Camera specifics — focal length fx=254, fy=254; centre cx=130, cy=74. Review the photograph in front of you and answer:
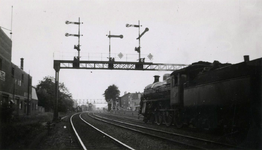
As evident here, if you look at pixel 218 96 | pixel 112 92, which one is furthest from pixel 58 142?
pixel 112 92

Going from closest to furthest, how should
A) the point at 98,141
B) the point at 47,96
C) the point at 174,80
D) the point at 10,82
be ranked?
1. the point at 98,141
2. the point at 174,80
3. the point at 10,82
4. the point at 47,96

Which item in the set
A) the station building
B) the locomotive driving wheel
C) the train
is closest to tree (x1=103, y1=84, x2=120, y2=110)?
the station building

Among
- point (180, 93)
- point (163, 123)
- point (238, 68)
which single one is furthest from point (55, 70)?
point (238, 68)

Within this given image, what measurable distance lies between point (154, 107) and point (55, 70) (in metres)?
10.3

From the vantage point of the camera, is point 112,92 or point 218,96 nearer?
point 218,96

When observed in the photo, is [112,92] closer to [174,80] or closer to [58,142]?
[174,80]

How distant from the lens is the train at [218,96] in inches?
370

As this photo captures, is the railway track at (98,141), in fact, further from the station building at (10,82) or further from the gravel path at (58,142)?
the station building at (10,82)

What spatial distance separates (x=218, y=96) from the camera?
11.3 meters

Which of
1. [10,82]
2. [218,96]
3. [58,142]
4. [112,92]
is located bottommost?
[58,142]

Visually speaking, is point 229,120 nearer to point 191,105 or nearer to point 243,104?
point 243,104

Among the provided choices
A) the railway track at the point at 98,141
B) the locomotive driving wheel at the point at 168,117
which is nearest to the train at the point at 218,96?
the locomotive driving wheel at the point at 168,117

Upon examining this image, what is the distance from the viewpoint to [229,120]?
35.7 ft

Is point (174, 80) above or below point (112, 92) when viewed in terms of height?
above
